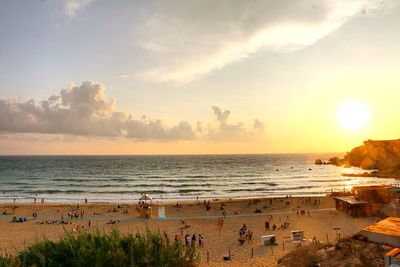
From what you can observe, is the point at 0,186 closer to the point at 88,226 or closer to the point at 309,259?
the point at 88,226

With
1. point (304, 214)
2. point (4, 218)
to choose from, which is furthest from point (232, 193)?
point (4, 218)

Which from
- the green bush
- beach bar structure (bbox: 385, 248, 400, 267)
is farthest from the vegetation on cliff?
the green bush

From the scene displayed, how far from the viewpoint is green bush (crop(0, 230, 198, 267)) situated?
9.50 meters

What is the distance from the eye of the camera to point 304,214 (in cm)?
4297

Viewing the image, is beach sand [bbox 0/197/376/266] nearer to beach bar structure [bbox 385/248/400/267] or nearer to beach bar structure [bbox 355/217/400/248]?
beach bar structure [bbox 385/248/400/267]

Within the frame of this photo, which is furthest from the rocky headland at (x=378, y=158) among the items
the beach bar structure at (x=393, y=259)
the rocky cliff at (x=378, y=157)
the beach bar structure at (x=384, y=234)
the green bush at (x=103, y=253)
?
the green bush at (x=103, y=253)

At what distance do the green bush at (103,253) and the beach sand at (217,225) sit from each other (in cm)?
1203

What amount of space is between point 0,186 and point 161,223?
64966 millimetres

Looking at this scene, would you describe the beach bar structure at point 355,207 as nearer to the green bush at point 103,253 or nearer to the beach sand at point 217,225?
the beach sand at point 217,225

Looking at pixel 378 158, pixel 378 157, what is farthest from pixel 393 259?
pixel 378 157

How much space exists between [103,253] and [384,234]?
23.6 ft

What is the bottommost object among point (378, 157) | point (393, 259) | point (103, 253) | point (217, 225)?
point (217, 225)

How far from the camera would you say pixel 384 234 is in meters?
8.44

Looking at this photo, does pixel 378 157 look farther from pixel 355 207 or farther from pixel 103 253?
pixel 103 253
